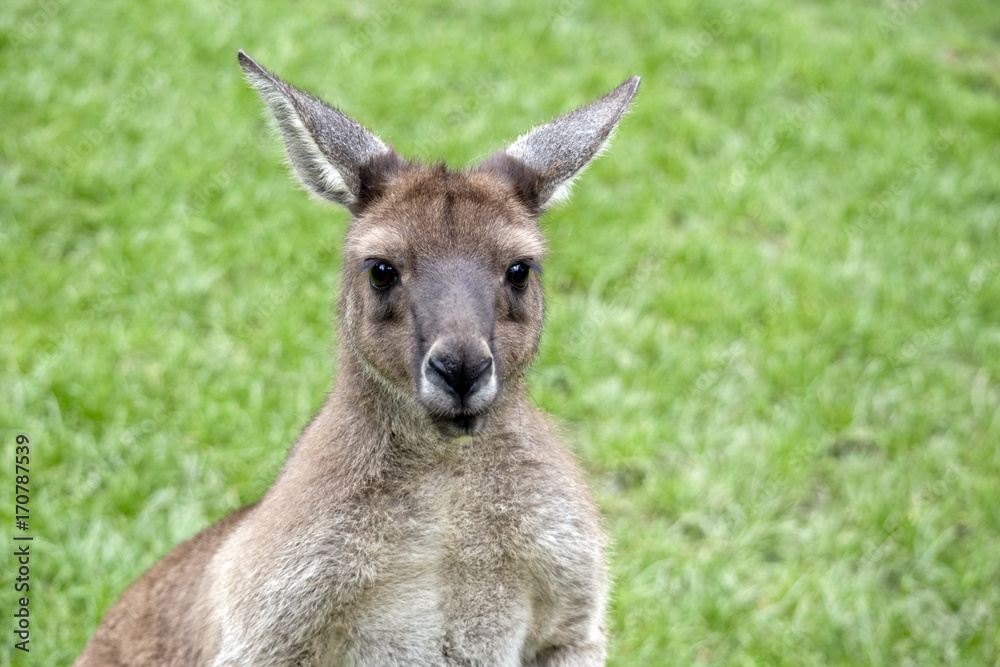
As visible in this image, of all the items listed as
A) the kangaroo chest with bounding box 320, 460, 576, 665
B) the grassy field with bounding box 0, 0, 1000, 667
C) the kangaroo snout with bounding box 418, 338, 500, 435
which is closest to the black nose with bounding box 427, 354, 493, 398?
the kangaroo snout with bounding box 418, 338, 500, 435

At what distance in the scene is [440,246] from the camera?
3316mm

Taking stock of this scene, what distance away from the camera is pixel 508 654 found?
11.1 ft

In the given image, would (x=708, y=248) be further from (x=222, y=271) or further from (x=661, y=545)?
(x=222, y=271)

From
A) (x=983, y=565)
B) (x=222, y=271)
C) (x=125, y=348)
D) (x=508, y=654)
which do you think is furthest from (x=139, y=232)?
(x=983, y=565)

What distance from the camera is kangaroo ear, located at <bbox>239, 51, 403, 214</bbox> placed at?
3.40 metres

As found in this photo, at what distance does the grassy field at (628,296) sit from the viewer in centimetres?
527

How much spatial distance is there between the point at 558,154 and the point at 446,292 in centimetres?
90

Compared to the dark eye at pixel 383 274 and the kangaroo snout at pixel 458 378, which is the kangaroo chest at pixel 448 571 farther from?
the dark eye at pixel 383 274

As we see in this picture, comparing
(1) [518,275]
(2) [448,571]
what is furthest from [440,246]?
(2) [448,571]

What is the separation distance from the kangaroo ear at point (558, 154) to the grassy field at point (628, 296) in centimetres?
172

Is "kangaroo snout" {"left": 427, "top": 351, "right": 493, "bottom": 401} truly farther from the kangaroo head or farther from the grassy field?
the grassy field

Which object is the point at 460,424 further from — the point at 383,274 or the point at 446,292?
the point at 383,274

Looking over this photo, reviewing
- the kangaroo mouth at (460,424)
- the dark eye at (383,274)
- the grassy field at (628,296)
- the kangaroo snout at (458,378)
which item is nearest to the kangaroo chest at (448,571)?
the kangaroo mouth at (460,424)

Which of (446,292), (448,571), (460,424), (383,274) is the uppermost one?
(446,292)
